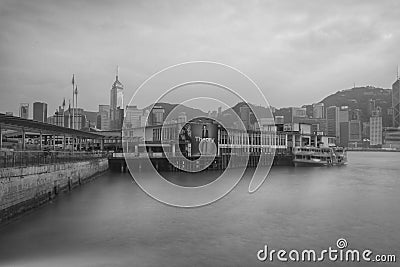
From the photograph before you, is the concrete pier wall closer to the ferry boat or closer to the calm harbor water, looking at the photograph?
the calm harbor water

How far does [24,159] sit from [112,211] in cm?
621

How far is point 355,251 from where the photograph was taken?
14.8 meters

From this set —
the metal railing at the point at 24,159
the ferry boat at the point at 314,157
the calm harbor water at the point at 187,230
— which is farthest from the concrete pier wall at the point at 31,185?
the ferry boat at the point at 314,157

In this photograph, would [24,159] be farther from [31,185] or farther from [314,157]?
[314,157]

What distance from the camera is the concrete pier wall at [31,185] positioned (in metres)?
16.6

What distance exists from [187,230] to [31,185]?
29.9 ft

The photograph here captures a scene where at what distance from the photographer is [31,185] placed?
20.1m

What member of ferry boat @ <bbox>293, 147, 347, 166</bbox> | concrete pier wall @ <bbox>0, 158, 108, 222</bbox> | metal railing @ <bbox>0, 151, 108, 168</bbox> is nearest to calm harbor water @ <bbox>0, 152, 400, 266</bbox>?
concrete pier wall @ <bbox>0, 158, 108, 222</bbox>

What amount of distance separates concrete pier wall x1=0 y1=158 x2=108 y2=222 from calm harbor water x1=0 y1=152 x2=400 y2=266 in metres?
0.68

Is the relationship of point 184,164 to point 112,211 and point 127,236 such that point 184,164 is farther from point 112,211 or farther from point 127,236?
point 127,236

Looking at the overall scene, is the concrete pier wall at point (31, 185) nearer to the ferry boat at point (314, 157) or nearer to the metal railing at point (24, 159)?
the metal railing at point (24, 159)

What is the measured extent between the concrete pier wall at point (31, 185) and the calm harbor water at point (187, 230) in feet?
2.23

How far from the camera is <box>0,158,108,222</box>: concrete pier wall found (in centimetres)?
1661

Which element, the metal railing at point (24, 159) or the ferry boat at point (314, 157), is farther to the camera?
the ferry boat at point (314, 157)
